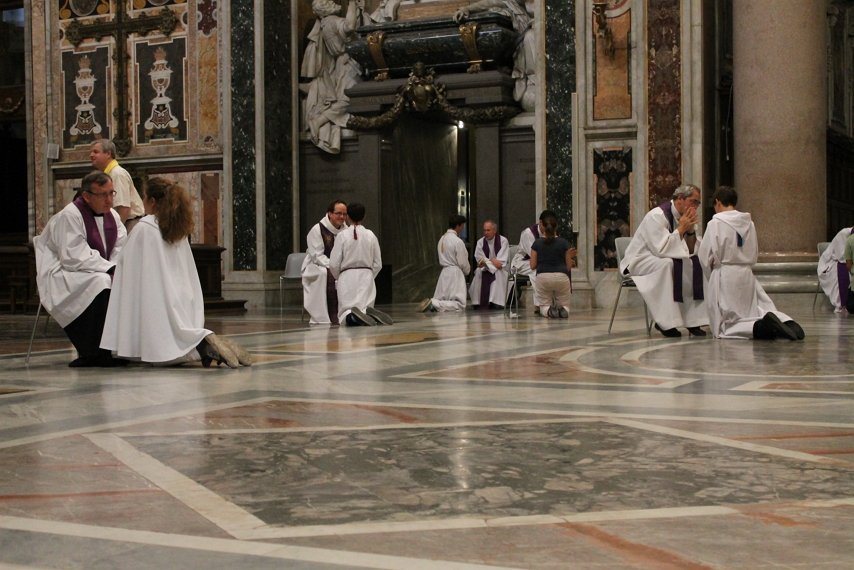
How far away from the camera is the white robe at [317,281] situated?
12.5 meters

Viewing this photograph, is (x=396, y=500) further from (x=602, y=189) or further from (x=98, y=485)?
(x=602, y=189)

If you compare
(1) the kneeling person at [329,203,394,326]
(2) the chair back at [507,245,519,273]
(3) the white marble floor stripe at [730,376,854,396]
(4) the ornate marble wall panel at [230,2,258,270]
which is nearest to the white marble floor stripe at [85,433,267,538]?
(3) the white marble floor stripe at [730,376,854,396]

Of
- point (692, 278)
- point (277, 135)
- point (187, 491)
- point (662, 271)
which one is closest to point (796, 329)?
point (692, 278)

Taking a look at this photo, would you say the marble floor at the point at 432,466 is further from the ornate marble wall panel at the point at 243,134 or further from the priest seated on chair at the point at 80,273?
the ornate marble wall panel at the point at 243,134

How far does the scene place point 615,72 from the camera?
49.5ft

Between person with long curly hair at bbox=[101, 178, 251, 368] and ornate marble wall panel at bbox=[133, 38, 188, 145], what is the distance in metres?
11.4

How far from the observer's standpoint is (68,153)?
A: 19.2 meters

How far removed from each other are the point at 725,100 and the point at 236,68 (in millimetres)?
7088

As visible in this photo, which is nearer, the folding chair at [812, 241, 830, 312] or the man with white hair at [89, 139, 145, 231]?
the man with white hair at [89, 139, 145, 231]

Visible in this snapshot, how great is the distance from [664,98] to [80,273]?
366 inches

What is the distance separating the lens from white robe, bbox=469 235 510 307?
1588cm

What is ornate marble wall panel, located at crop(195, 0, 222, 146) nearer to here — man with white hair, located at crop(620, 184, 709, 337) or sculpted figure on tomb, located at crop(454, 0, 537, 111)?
sculpted figure on tomb, located at crop(454, 0, 537, 111)

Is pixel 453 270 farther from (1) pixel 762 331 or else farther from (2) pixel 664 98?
(1) pixel 762 331

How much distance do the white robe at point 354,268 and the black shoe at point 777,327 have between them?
445cm
